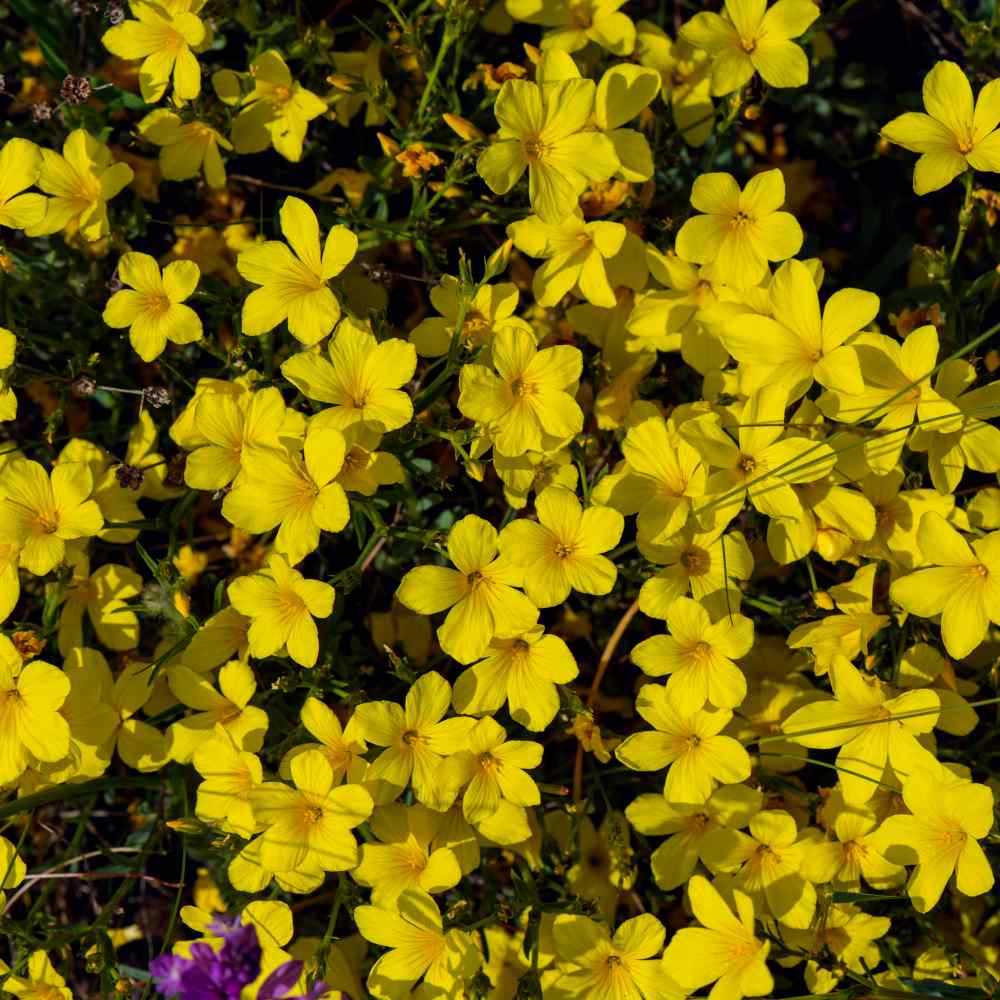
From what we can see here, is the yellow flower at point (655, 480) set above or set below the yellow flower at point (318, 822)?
above

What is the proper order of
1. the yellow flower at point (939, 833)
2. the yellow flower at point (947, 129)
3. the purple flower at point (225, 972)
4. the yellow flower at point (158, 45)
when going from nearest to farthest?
1. the purple flower at point (225, 972)
2. the yellow flower at point (939, 833)
3. the yellow flower at point (947, 129)
4. the yellow flower at point (158, 45)

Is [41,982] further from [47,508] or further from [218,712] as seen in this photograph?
[47,508]

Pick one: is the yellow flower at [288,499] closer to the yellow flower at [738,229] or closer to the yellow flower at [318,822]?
the yellow flower at [318,822]

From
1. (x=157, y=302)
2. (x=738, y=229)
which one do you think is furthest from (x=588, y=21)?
(x=157, y=302)

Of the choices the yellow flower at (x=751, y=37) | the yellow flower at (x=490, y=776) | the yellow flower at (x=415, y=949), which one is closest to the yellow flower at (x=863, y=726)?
the yellow flower at (x=490, y=776)

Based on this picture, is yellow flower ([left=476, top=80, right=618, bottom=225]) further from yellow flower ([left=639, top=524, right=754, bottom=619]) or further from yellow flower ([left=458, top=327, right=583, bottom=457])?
yellow flower ([left=639, top=524, right=754, bottom=619])

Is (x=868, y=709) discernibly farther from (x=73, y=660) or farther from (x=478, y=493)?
(x=73, y=660)

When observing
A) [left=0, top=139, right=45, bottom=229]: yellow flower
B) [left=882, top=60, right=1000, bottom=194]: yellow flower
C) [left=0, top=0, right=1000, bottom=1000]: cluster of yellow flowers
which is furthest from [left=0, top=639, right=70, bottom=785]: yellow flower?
[left=882, top=60, right=1000, bottom=194]: yellow flower
